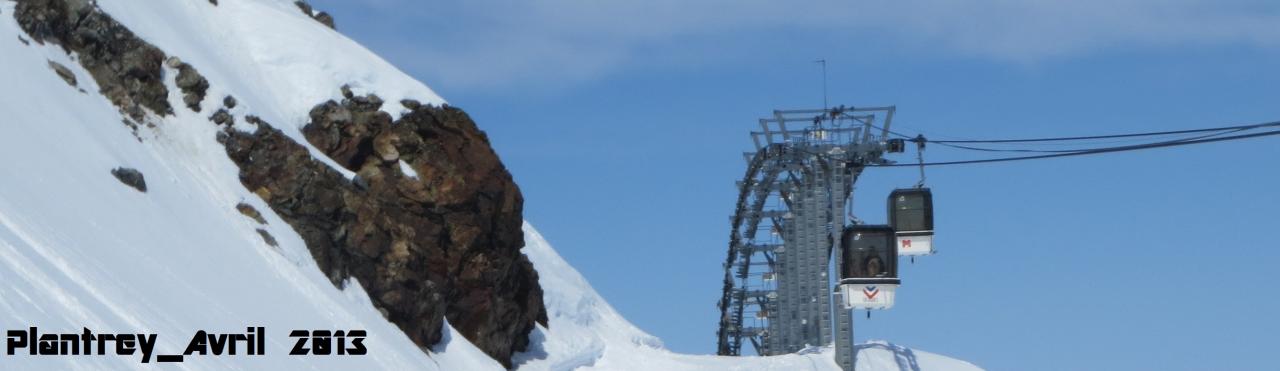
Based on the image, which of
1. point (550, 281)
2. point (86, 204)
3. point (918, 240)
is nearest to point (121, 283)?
point (86, 204)

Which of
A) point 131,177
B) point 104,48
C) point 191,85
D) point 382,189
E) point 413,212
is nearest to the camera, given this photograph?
point 131,177

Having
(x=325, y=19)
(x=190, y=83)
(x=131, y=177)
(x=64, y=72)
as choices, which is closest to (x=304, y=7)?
(x=325, y=19)

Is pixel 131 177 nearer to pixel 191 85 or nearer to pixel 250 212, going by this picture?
pixel 250 212

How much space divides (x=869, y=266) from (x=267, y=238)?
9.67 m

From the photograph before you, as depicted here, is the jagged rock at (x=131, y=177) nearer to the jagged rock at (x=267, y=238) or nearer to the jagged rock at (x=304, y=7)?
the jagged rock at (x=267, y=238)

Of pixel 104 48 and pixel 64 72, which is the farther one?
pixel 104 48

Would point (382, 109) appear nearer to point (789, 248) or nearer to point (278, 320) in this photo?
point (278, 320)

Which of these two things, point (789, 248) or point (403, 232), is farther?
point (789, 248)

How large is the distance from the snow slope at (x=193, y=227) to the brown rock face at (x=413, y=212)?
50 centimetres

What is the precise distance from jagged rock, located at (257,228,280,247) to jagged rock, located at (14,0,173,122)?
313 centimetres

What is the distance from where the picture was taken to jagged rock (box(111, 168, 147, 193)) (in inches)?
1128

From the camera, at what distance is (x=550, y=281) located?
1634 inches

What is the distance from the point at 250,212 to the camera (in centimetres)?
3103

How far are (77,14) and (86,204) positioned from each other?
6.77m
